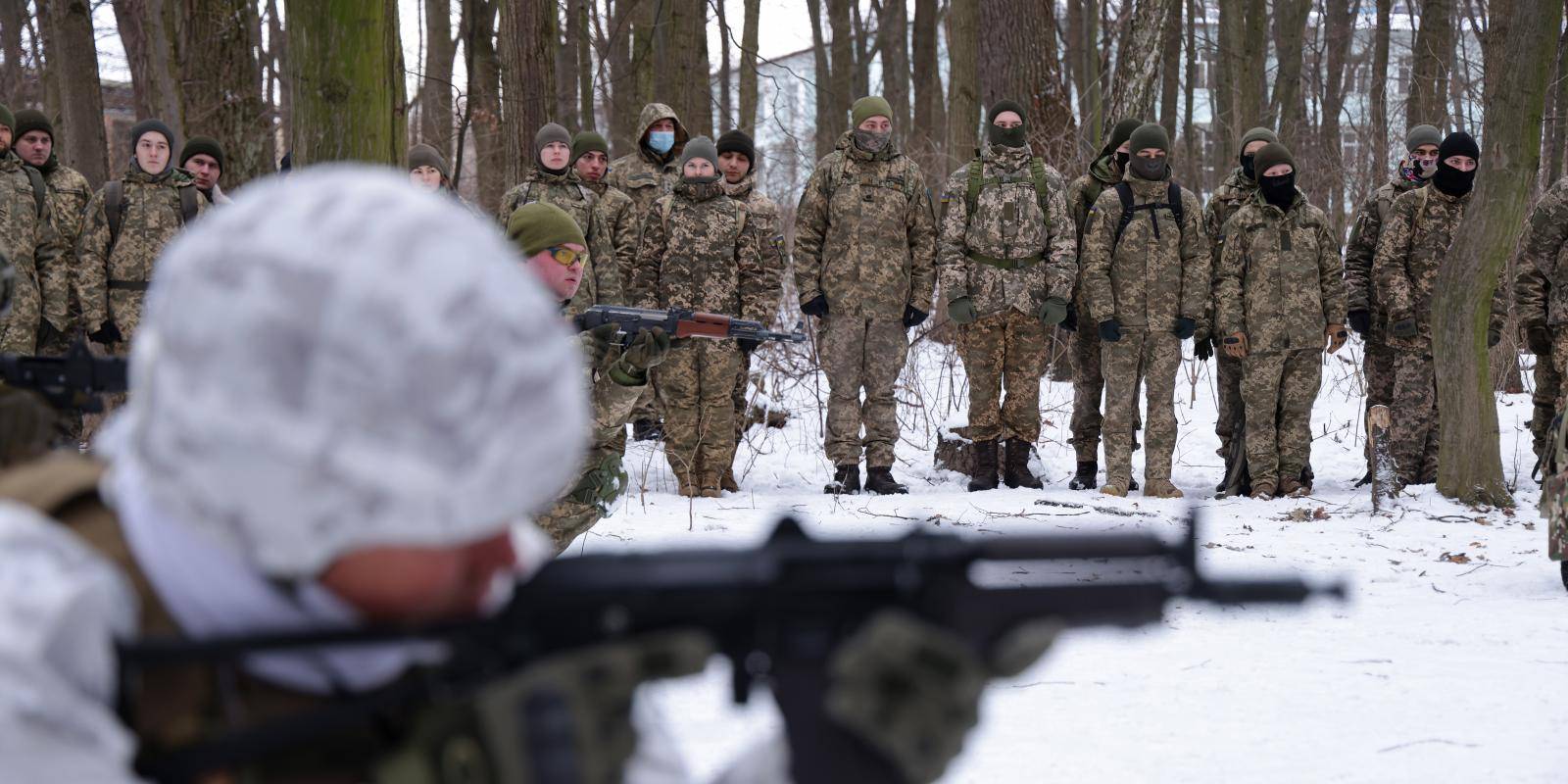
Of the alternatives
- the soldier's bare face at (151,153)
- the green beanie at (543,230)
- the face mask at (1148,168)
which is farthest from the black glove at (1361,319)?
the soldier's bare face at (151,153)

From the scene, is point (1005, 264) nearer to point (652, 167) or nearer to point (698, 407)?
point (698, 407)

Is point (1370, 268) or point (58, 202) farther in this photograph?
point (1370, 268)

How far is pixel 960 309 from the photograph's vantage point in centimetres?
884

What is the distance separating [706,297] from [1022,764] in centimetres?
505

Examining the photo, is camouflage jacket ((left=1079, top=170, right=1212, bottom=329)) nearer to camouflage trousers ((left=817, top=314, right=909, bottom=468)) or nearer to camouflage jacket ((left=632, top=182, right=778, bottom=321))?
camouflage trousers ((left=817, top=314, right=909, bottom=468))

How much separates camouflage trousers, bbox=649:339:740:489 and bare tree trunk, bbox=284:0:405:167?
185 inches

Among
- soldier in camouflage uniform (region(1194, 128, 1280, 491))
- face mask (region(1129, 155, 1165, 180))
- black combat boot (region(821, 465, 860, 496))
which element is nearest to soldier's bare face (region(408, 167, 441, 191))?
black combat boot (region(821, 465, 860, 496))

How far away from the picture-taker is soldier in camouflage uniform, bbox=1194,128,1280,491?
9164 mm

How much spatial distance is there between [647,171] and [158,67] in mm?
5373

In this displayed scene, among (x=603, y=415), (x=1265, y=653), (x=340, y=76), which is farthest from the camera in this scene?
(x=1265, y=653)

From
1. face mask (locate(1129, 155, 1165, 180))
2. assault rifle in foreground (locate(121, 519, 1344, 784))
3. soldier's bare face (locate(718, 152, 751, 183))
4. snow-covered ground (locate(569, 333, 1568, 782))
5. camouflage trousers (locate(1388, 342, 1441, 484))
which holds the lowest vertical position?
snow-covered ground (locate(569, 333, 1568, 782))

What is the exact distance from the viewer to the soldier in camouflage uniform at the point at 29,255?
349 inches

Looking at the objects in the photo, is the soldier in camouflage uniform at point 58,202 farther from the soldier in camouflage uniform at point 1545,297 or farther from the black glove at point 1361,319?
the soldier in camouflage uniform at point 1545,297

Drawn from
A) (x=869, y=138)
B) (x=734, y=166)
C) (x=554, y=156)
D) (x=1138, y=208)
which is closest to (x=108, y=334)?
(x=554, y=156)
